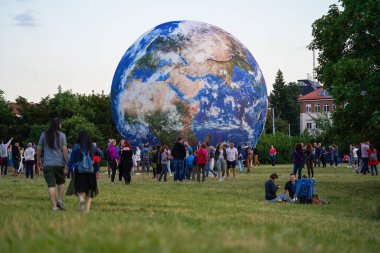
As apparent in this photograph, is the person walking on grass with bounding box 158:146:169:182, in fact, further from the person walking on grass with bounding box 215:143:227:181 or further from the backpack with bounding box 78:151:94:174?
the backpack with bounding box 78:151:94:174

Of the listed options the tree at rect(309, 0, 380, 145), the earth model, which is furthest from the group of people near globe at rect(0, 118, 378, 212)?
the tree at rect(309, 0, 380, 145)

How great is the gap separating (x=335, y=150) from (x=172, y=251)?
164 feet

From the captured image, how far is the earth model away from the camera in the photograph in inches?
1417

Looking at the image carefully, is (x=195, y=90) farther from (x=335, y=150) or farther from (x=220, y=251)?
(x=220, y=251)

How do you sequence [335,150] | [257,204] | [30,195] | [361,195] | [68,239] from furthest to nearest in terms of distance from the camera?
[335,150], [361,195], [30,195], [257,204], [68,239]

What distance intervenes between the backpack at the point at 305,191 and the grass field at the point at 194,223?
76cm

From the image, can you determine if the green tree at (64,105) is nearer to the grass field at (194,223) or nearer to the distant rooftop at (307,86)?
the grass field at (194,223)

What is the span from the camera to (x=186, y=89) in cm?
3594

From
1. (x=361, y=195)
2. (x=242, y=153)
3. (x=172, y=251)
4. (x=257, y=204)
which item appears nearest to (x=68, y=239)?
(x=172, y=251)

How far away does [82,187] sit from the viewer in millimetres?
13000

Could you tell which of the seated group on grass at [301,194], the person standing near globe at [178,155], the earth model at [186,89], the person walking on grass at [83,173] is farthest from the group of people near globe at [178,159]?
the person walking on grass at [83,173]

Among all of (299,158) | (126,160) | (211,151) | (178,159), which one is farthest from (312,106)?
(126,160)

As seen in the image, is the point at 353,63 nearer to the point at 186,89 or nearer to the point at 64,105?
the point at 186,89

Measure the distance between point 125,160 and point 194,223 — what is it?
52.1 feet
